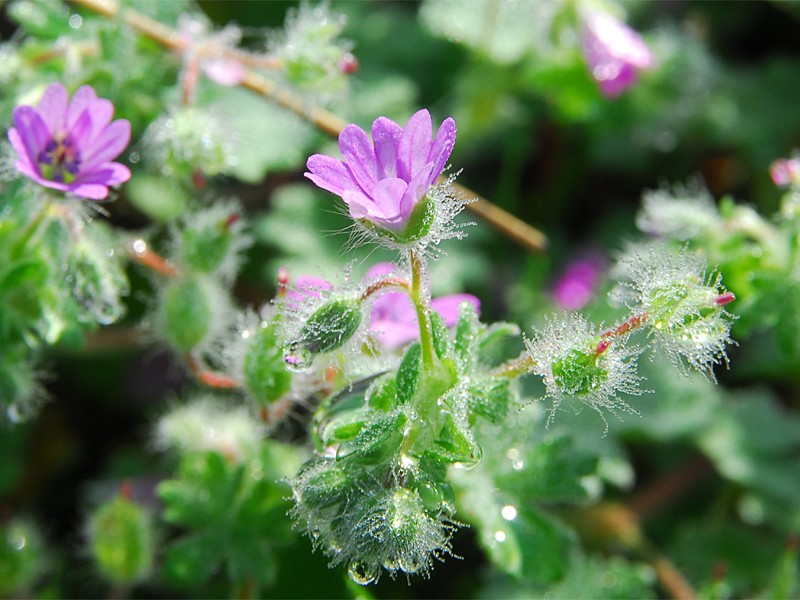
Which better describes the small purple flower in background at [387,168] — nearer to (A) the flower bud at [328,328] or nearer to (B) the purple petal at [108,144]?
(A) the flower bud at [328,328]

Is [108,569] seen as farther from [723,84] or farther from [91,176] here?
[723,84]

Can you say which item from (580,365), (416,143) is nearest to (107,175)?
(416,143)

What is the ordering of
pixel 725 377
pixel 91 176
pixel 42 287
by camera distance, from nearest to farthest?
pixel 91 176 → pixel 42 287 → pixel 725 377

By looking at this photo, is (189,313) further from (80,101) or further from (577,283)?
(577,283)

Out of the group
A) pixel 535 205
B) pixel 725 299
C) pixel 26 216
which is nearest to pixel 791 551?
pixel 725 299

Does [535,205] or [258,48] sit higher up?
[258,48]

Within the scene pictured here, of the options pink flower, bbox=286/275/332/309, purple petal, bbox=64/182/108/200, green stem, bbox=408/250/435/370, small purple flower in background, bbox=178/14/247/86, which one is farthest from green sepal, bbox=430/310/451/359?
small purple flower in background, bbox=178/14/247/86

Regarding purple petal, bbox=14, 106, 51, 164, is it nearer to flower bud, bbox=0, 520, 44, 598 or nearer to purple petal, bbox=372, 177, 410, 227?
purple petal, bbox=372, 177, 410, 227
